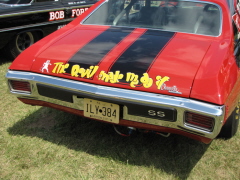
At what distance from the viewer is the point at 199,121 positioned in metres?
1.96

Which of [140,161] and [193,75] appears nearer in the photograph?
[193,75]

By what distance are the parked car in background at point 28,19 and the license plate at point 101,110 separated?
283 cm

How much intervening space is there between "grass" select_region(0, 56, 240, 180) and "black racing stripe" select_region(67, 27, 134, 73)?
85 cm

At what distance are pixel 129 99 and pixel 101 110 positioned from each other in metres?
0.29

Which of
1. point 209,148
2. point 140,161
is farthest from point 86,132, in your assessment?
point 209,148

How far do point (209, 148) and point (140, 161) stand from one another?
2.32 feet

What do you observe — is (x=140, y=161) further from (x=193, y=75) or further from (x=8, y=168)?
(x=8, y=168)

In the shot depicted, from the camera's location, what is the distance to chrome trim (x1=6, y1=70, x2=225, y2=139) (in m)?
1.90

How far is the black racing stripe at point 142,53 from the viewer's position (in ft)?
7.20

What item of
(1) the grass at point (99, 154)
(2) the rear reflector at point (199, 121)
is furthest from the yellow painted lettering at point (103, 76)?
(1) the grass at point (99, 154)

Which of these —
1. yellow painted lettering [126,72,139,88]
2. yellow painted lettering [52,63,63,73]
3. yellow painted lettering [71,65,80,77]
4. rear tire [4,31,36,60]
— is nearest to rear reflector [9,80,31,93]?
yellow painted lettering [52,63,63,73]

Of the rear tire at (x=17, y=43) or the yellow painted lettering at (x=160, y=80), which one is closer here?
the yellow painted lettering at (x=160, y=80)

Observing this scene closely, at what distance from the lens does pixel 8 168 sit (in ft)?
7.91

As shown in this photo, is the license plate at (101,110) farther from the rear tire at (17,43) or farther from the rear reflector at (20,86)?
the rear tire at (17,43)
